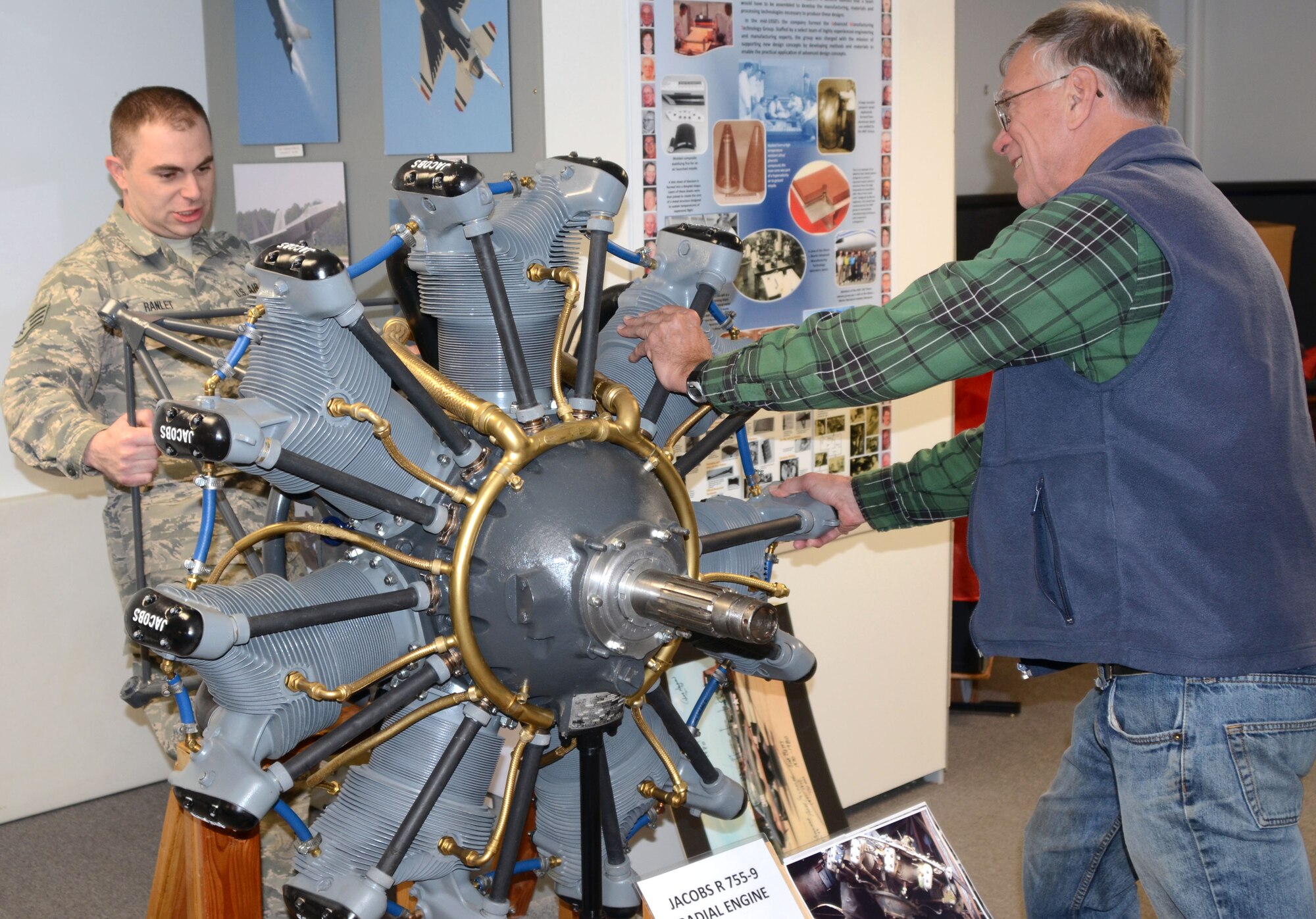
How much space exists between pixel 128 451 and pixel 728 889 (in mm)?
1420

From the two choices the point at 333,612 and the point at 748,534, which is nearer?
the point at 333,612

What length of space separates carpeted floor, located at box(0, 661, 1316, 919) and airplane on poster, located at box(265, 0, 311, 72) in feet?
7.49

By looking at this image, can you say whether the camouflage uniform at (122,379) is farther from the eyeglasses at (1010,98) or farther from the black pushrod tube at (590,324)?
the eyeglasses at (1010,98)

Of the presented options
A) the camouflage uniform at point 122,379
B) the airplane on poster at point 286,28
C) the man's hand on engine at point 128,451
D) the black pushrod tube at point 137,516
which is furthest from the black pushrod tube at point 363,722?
the airplane on poster at point 286,28

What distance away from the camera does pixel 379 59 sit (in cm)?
312

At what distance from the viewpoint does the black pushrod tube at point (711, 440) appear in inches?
74.9

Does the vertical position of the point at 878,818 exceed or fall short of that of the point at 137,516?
it falls short

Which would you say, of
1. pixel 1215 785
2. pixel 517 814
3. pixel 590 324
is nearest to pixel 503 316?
pixel 590 324

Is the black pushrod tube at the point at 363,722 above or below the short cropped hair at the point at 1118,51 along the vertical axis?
below

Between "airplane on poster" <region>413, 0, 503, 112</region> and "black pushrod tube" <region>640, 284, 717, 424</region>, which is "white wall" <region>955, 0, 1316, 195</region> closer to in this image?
"airplane on poster" <region>413, 0, 503, 112</region>

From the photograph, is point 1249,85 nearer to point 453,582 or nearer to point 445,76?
point 445,76

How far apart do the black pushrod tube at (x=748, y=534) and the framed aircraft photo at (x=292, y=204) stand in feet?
6.01

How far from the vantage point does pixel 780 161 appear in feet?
10.6

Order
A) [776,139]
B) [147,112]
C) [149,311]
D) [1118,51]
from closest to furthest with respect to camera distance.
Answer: [1118,51], [149,311], [147,112], [776,139]
